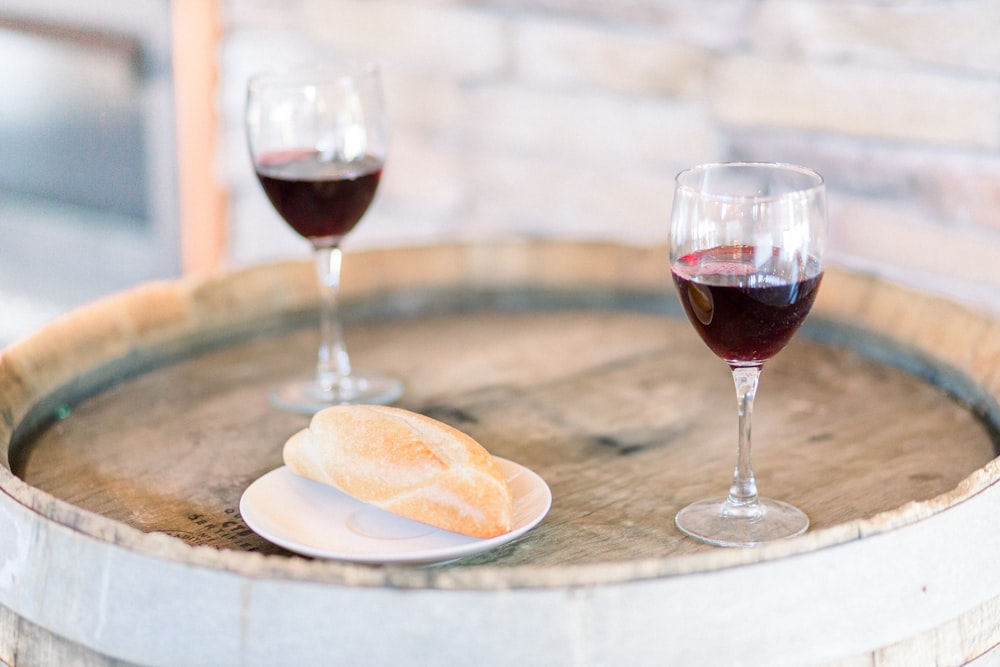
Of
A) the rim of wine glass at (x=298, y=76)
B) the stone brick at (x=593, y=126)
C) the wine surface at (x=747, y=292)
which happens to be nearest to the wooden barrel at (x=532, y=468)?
the wine surface at (x=747, y=292)

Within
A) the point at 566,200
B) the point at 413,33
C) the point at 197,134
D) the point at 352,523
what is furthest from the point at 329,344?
the point at 197,134

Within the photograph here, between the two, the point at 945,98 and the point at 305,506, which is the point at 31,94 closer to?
the point at 945,98

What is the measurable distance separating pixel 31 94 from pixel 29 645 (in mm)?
2172

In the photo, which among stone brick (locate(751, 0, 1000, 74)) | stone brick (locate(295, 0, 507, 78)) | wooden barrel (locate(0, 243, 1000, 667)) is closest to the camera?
wooden barrel (locate(0, 243, 1000, 667))

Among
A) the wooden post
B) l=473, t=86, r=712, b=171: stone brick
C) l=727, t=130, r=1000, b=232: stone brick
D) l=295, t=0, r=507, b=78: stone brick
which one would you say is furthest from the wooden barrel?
the wooden post

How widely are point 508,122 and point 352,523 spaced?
4.61ft

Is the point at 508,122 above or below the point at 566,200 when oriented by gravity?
above

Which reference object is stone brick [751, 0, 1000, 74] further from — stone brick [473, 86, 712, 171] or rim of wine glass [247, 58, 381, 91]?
rim of wine glass [247, 58, 381, 91]

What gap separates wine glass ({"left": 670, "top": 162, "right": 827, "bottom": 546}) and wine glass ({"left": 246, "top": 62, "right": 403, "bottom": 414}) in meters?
0.37

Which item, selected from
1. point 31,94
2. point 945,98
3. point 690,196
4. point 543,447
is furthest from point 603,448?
point 31,94

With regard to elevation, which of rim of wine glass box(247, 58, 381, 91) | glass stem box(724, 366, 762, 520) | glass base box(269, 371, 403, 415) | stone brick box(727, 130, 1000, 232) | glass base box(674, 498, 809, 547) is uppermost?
rim of wine glass box(247, 58, 381, 91)

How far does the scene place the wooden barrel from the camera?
65 centimetres

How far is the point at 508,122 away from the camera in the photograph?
2104 millimetres

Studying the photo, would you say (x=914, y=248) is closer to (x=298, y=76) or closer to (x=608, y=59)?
(x=608, y=59)
